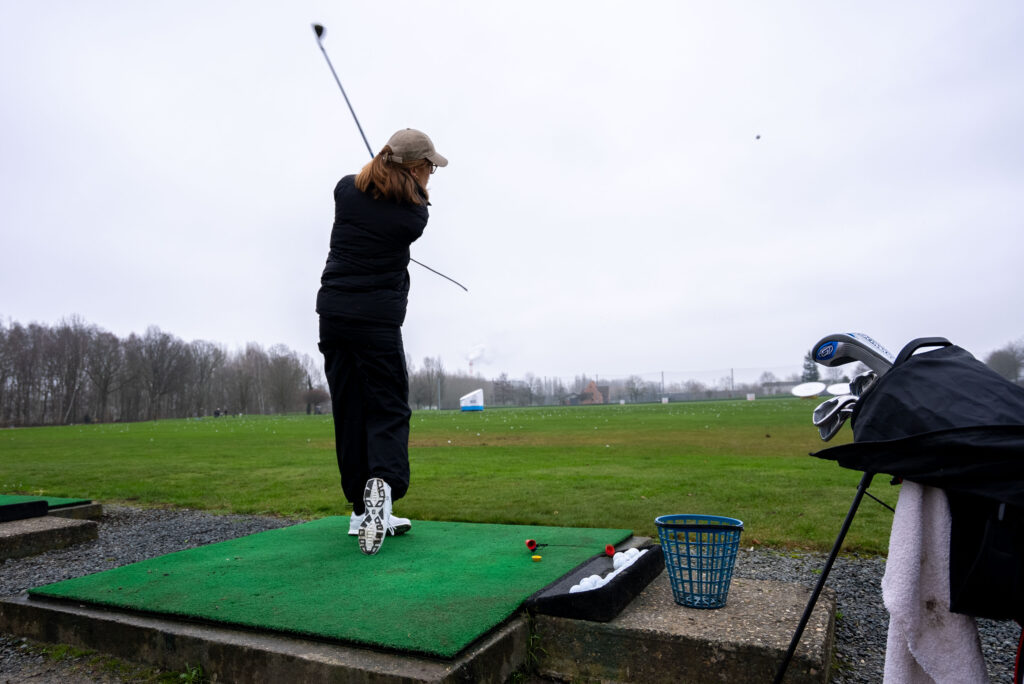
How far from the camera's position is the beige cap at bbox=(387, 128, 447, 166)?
4203mm

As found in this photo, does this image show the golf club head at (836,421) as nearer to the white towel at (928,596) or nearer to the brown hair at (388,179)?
the white towel at (928,596)

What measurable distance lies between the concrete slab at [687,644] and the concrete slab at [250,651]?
0.77ft

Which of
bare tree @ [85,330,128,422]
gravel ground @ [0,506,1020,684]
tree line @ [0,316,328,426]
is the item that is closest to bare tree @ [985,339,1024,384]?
gravel ground @ [0,506,1020,684]

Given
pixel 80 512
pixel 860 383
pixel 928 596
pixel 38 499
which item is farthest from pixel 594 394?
pixel 928 596

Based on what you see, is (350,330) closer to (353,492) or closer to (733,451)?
(353,492)

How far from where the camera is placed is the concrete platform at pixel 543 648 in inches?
99.9

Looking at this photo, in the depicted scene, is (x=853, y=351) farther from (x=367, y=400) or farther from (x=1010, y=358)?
(x=1010, y=358)

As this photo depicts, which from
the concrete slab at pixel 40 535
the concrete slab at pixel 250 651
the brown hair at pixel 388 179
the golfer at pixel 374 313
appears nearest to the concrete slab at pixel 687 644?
the concrete slab at pixel 250 651

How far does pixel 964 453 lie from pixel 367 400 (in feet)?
11.6

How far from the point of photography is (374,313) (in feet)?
14.0

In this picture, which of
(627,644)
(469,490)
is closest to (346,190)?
(627,644)

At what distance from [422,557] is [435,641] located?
1551 mm

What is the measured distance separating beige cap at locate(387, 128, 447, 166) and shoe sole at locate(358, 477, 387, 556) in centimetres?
216

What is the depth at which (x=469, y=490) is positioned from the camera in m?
9.16
